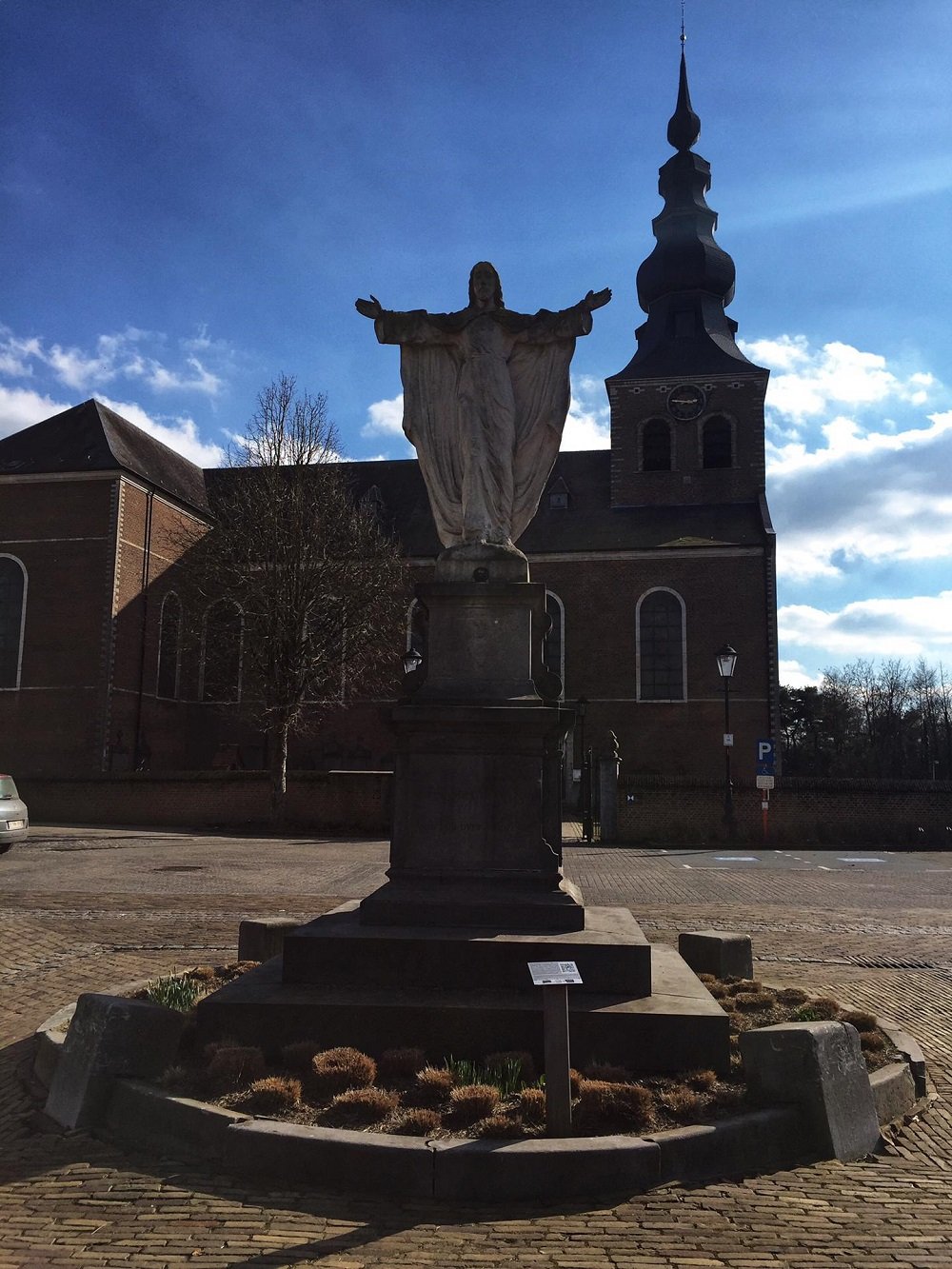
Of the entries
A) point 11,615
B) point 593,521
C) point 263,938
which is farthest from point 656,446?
point 263,938

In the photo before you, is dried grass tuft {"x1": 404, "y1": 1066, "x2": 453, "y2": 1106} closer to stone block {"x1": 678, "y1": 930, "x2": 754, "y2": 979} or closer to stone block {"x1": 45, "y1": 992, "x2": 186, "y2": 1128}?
stone block {"x1": 45, "y1": 992, "x2": 186, "y2": 1128}

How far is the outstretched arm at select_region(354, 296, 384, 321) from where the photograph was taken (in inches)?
272

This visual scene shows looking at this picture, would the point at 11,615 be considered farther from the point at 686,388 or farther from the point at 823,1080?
the point at 823,1080

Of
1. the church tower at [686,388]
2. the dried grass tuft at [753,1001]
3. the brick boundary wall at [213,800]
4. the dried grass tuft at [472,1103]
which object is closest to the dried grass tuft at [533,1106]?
the dried grass tuft at [472,1103]

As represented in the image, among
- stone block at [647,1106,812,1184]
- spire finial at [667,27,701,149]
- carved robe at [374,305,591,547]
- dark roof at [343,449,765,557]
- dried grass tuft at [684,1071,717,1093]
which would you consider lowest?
stone block at [647,1106,812,1184]

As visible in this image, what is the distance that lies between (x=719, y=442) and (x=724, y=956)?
107 feet

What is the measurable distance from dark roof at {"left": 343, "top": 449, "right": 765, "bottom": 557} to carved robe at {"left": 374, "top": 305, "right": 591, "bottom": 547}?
26.1 meters

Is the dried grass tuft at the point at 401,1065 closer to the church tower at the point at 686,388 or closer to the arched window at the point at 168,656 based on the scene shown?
the arched window at the point at 168,656

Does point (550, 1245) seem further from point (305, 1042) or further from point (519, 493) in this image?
point (519, 493)

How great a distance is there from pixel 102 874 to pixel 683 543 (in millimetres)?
25163

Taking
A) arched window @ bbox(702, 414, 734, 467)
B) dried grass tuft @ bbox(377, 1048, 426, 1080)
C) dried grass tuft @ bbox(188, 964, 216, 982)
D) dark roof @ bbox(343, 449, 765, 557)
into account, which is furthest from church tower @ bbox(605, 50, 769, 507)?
dried grass tuft @ bbox(377, 1048, 426, 1080)

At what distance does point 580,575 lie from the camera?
117 feet

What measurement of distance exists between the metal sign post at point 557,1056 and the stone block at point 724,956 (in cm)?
313

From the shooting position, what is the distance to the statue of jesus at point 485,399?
6645 mm
